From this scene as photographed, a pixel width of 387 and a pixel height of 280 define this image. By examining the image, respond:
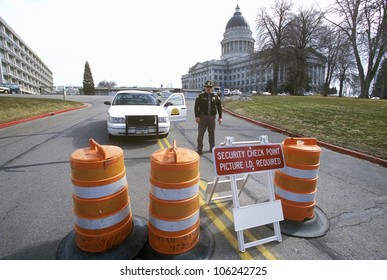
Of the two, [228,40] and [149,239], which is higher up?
[228,40]

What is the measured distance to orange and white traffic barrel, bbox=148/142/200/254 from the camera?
7.91ft

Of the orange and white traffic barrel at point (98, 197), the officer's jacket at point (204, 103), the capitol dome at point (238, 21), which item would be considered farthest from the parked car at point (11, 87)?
the capitol dome at point (238, 21)

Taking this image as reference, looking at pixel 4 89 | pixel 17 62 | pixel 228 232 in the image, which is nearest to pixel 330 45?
pixel 228 232

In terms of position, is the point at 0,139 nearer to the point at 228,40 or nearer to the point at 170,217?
the point at 170,217

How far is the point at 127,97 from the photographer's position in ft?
28.5

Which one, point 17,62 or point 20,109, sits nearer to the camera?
point 20,109

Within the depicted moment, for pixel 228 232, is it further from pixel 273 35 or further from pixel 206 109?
pixel 273 35

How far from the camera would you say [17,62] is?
6869cm

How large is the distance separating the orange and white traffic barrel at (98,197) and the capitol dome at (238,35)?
4236 inches

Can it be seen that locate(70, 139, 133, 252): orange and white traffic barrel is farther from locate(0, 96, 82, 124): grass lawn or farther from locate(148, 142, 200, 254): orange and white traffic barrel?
locate(0, 96, 82, 124): grass lawn

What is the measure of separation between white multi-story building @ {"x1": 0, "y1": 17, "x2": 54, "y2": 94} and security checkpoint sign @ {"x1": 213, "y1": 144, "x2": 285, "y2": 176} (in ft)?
235

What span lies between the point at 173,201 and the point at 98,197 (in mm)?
792

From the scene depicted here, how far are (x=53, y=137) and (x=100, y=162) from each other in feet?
23.5
